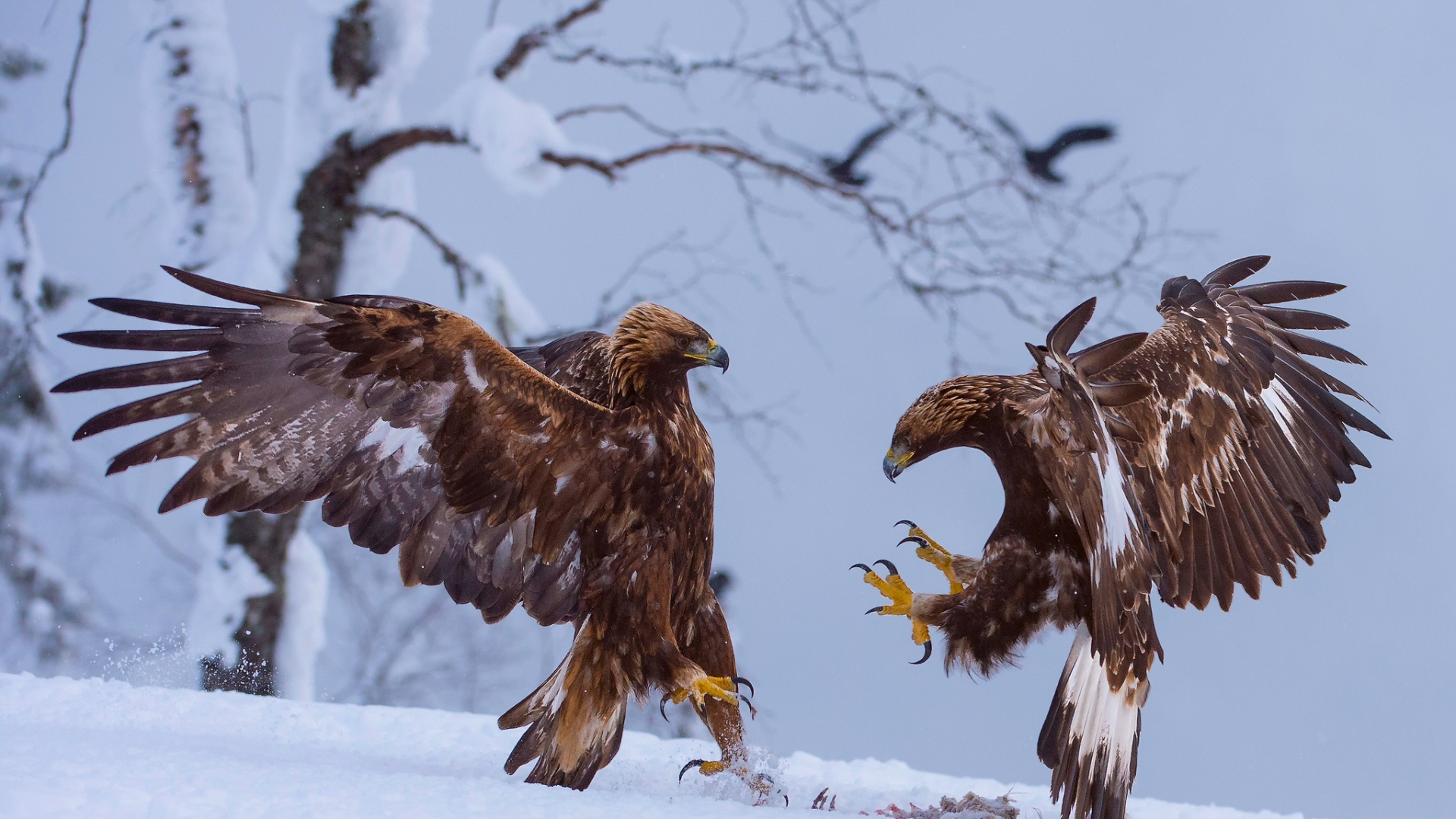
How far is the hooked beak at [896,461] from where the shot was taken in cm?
348

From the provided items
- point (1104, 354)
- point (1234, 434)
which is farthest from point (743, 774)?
point (1234, 434)

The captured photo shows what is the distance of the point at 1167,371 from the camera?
3.50m

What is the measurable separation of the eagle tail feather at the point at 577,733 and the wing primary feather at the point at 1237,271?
8.03 feet

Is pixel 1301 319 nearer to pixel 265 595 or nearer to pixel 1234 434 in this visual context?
pixel 1234 434

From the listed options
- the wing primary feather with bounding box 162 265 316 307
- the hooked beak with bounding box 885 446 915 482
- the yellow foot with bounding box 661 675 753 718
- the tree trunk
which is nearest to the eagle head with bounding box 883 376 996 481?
the hooked beak with bounding box 885 446 915 482

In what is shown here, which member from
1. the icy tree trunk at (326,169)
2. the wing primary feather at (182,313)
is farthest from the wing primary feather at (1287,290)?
the icy tree trunk at (326,169)

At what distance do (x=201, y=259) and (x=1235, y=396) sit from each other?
5.97m

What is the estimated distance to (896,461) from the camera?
3.50m

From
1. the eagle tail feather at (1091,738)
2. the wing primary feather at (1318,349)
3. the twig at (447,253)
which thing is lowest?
the eagle tail feather at (1091,738)

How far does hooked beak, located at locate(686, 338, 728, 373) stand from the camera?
3.31 meters

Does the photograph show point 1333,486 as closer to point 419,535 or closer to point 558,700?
point 558,700

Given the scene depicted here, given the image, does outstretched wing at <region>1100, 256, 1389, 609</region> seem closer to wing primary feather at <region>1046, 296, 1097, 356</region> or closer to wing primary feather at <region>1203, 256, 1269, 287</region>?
wing primary feather at <region>1203, 256, 1269, 287</region>

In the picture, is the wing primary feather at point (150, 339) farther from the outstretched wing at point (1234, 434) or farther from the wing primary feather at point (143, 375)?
the outstretched wing at point (1234, 434)

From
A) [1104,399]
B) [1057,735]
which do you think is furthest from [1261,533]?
[1104,399]
